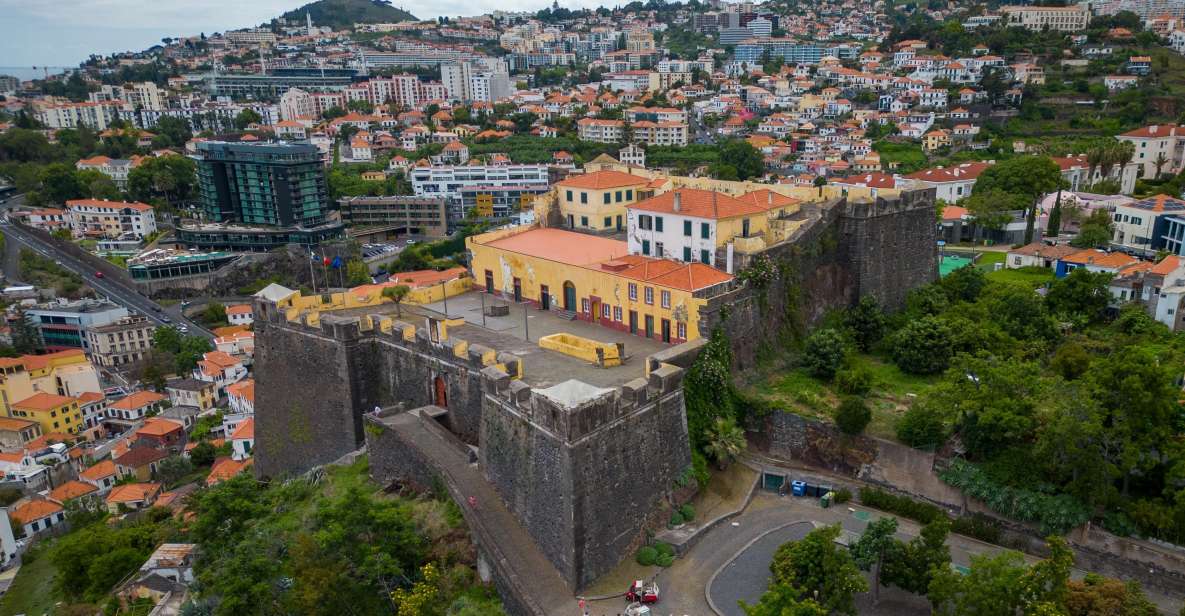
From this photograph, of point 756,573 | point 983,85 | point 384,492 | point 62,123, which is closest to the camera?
point 756,573

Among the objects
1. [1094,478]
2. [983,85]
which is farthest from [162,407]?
[983,85]

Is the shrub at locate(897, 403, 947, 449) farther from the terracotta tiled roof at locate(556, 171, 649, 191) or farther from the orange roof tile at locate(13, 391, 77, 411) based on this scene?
the orange roof tile at locate(13, 391, 77, 411)

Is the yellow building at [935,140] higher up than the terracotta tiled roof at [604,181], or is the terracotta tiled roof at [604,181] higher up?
the terracotta tiled roof at [604,181]

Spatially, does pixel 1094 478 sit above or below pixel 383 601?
above

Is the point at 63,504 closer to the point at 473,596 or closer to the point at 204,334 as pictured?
the point at 204,334

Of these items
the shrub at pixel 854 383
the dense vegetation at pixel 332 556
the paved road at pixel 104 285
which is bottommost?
the paved road at pixel 104 285

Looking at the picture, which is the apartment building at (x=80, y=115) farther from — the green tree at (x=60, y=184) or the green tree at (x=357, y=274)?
the green tree at (x=357, y=274)

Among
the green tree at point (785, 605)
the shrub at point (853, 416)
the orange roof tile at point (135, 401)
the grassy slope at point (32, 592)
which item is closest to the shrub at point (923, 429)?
the shrub at point (853, 416)
